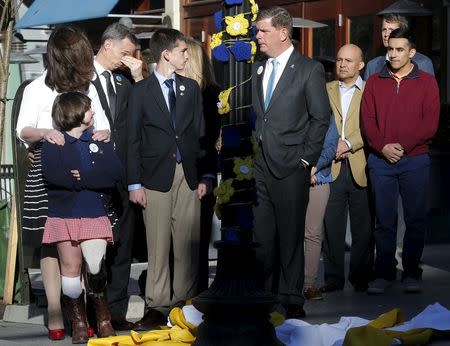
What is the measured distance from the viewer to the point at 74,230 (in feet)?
29.9

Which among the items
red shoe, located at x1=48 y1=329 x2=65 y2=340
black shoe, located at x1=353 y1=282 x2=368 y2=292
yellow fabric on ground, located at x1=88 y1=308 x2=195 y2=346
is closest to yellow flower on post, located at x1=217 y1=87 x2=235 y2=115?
yellow fabric on ground, located at x1=88 y1=308 x2=195 y2=346

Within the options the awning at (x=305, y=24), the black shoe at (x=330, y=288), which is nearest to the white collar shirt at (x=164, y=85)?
the black shoe at (x=330, y=288)

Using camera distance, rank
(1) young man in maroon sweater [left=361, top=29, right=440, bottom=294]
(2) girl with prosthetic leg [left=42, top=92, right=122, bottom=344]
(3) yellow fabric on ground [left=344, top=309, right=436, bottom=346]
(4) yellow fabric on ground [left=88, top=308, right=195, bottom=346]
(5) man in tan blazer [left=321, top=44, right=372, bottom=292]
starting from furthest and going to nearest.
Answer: (5) man in tan blazer [left=321, top=44, right=372, bottom=292], (1) young man in maroon sweater [left=361, top=29, right=440, bottom=294], (2) girl with prosthetic leg [left=42, top=92, right=122, bottom=344], (4) yellow fabric on ground [left=88, top=308, right=195, bottom=346], (3) yellow fabric on ground [left=344, top=309, right=436, bottom=346]

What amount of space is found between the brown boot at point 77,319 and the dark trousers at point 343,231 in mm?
2952

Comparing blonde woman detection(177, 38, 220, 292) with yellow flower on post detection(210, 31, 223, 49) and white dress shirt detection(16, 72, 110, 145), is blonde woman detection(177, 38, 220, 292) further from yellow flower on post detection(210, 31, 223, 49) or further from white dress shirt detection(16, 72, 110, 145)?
yellow flower on post detection(210, 31, 223, 49)

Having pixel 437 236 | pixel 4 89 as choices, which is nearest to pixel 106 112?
pixel 4 89

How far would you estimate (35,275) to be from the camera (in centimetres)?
1330

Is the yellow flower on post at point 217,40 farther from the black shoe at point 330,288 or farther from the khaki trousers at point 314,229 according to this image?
the black shoe at point 330,288

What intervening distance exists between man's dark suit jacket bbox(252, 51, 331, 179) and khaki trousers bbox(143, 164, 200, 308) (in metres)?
0.68

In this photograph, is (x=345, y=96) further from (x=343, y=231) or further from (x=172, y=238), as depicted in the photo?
(x=172, y=238)

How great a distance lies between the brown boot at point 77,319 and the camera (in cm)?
923

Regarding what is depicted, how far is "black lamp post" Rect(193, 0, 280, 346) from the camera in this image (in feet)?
25.8

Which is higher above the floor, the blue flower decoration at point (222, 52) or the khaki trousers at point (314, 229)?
the blue flower decoration at point (222, 52)

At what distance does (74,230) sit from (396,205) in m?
3.29
